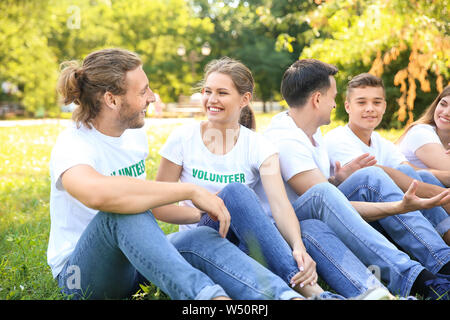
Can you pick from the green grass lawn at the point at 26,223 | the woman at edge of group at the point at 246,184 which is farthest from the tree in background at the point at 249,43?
the woman at edge of group at the point at 246,184

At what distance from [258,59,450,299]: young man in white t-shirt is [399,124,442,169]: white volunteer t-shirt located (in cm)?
100

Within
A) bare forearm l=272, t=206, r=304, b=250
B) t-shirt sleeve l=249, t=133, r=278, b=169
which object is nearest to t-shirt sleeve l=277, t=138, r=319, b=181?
t-shirt sleeve l=249, t=133, r=278, b=169

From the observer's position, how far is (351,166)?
3.60 metres

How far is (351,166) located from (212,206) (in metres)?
1.44

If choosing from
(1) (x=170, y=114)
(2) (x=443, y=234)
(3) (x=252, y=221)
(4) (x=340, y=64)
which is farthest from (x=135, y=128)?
(1) (x=170, y=114)

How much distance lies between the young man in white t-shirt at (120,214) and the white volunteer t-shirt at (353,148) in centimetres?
144

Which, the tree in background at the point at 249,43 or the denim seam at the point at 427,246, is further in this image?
the tree in background at the point at 249,43

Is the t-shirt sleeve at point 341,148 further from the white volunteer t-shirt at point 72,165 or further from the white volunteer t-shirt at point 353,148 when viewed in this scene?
the white volunteer t-shirt at point 72,165

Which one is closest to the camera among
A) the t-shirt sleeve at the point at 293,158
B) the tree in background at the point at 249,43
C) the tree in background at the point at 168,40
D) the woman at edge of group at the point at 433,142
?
the t-shirt sleeve at the point at 293,158

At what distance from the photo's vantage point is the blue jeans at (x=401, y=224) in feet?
9.66

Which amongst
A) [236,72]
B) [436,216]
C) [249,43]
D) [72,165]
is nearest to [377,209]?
[436,216]

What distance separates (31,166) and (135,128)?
17.9 feet

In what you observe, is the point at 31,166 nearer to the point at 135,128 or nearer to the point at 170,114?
the point at 135,128

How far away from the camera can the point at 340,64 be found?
39.7 feet
